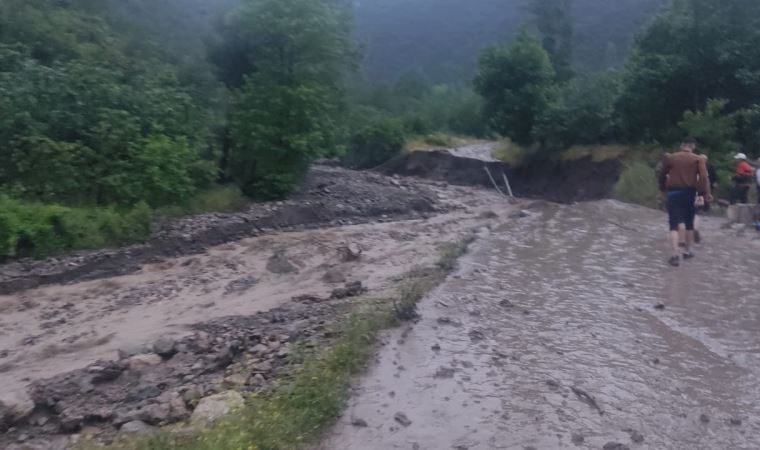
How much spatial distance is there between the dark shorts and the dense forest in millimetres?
10865

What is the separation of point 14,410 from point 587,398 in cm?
590

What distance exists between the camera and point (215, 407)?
7.97 m

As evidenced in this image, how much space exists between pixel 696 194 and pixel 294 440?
9.00m

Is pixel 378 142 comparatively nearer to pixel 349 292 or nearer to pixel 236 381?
pixel 349 292

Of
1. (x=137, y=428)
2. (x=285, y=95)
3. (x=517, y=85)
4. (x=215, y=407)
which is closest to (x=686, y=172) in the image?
(x=215, y=407)

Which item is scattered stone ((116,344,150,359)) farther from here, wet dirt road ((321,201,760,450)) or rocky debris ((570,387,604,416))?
rocky debris ((570,387,604,416))

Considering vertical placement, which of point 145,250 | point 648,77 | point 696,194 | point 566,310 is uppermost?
point 648,77

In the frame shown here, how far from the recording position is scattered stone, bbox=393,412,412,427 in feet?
23.1

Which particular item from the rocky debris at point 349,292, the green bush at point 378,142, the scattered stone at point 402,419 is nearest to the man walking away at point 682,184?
the rocky debris at point 349,292

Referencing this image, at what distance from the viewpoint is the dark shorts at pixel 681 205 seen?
13055 millimetres

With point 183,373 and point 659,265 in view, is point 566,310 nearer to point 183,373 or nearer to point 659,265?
point 659,265

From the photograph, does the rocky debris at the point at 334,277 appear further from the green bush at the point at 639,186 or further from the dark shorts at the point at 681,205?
the green bush at the point at 639,186

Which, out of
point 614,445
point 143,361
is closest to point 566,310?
point 614,445

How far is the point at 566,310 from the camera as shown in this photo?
10859 mm
